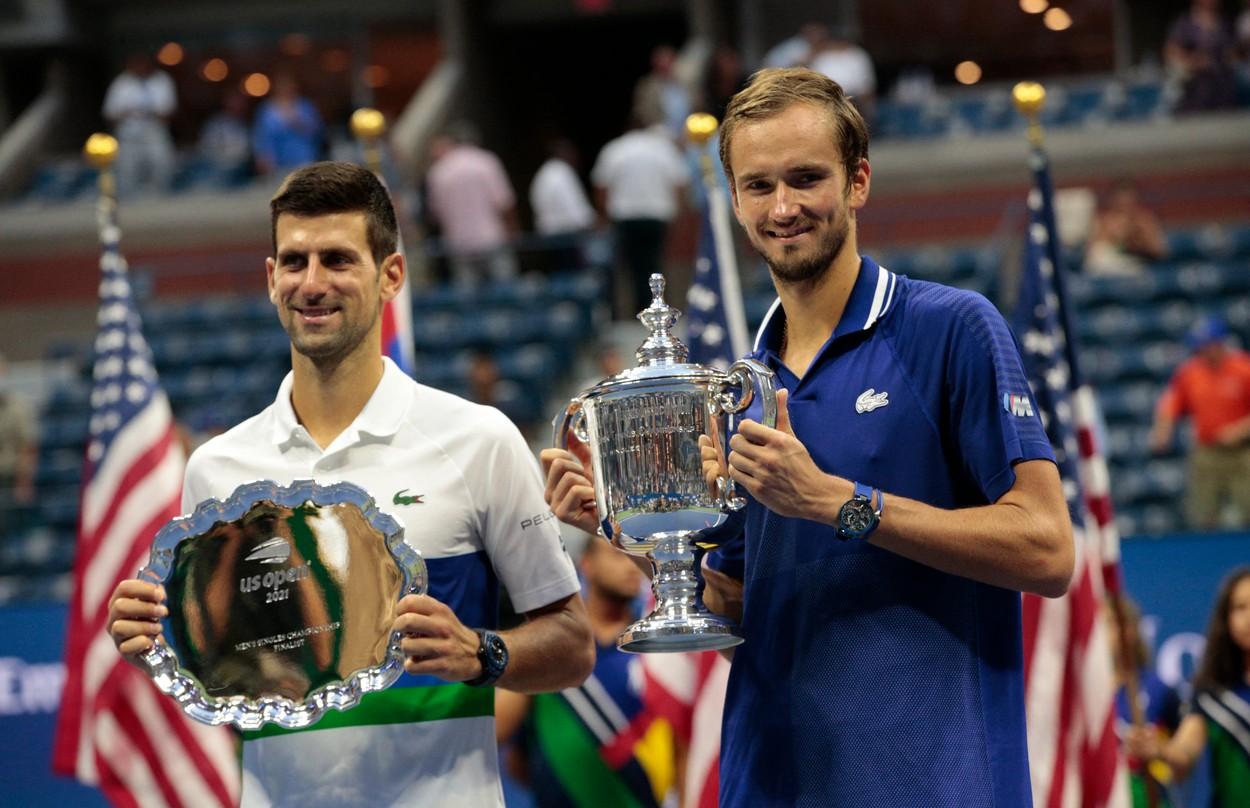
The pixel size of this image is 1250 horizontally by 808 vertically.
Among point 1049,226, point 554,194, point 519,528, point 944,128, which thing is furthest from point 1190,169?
point 519,528

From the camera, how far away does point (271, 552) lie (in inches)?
118

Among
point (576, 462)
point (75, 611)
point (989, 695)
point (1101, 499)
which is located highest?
point (576, 462)

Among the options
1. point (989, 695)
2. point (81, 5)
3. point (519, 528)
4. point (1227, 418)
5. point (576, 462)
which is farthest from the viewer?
point (81, 5)

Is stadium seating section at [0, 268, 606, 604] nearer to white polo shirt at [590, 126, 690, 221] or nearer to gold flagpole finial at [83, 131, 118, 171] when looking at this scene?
white polo shirt at [590, 126, 690, 221]

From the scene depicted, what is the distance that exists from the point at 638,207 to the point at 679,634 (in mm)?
10906

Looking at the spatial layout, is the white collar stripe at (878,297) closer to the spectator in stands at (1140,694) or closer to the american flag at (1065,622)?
the american flag at (1065,622)

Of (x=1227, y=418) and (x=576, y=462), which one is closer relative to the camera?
(x=576, y=462)

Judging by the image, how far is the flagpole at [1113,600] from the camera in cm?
565

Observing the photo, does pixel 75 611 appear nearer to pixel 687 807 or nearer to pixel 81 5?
pixel 687 807

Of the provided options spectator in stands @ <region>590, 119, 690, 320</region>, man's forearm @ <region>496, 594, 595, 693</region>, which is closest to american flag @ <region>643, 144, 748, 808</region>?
man's forearm @ <region>496, 594, 595, 693</region>

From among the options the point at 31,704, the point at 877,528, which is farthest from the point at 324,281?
the point at 31,704

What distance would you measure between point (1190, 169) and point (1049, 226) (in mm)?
10419

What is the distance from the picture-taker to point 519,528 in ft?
10.6

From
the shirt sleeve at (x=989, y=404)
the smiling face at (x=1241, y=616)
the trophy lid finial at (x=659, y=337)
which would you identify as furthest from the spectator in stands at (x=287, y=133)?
the shirt sleeve at (x=989, y=404)
